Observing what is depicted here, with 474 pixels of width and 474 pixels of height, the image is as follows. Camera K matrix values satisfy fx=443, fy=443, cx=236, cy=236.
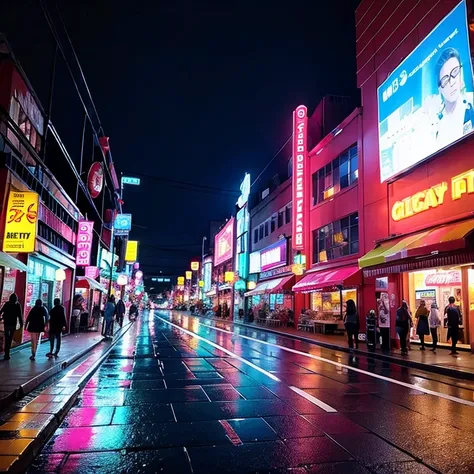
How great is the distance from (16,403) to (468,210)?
49.5ft

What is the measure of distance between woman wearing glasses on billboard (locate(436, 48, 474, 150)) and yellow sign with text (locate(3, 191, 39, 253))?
48.4 feet

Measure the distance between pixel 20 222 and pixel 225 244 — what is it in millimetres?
56428

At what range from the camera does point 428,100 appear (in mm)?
18016

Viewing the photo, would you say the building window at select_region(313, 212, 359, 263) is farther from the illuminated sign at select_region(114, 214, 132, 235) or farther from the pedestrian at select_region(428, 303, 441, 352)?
the illuminated sign at select_region(114, 214, 132, 235)

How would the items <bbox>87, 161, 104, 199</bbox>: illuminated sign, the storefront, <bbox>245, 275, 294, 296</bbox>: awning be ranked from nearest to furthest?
the storefront
<bbox>87, 161, 104, 199</bbox>: illuminated sign
<bbox>245, 275, 294, 296</bbox>: awning

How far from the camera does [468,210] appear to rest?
15.8 metres

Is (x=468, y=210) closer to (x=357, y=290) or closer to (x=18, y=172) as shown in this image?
(x=357, y=290)

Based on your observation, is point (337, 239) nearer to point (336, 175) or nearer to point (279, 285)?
point (336, 175)

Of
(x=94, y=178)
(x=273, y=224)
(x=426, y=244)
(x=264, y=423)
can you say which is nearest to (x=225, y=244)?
(x=273, y=224)

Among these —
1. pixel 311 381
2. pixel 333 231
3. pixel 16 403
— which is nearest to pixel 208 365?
pixel 311 381

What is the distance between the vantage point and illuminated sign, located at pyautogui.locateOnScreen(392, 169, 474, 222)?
52.4 feet

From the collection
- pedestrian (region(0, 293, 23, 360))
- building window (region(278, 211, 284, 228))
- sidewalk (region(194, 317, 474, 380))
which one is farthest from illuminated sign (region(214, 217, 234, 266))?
pedestrian (region(0, 293, 23, 360))

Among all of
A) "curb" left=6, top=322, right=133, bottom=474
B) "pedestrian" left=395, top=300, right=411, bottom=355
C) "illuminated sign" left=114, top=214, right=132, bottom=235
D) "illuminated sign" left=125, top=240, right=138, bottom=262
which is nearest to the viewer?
"curb" left=6, top=322, right=133, bottom=474

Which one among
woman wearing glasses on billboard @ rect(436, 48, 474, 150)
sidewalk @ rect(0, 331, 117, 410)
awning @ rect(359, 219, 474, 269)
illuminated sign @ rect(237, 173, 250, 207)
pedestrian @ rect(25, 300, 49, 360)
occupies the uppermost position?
illuminated sign @ rect(237, 173, 250, 207)
